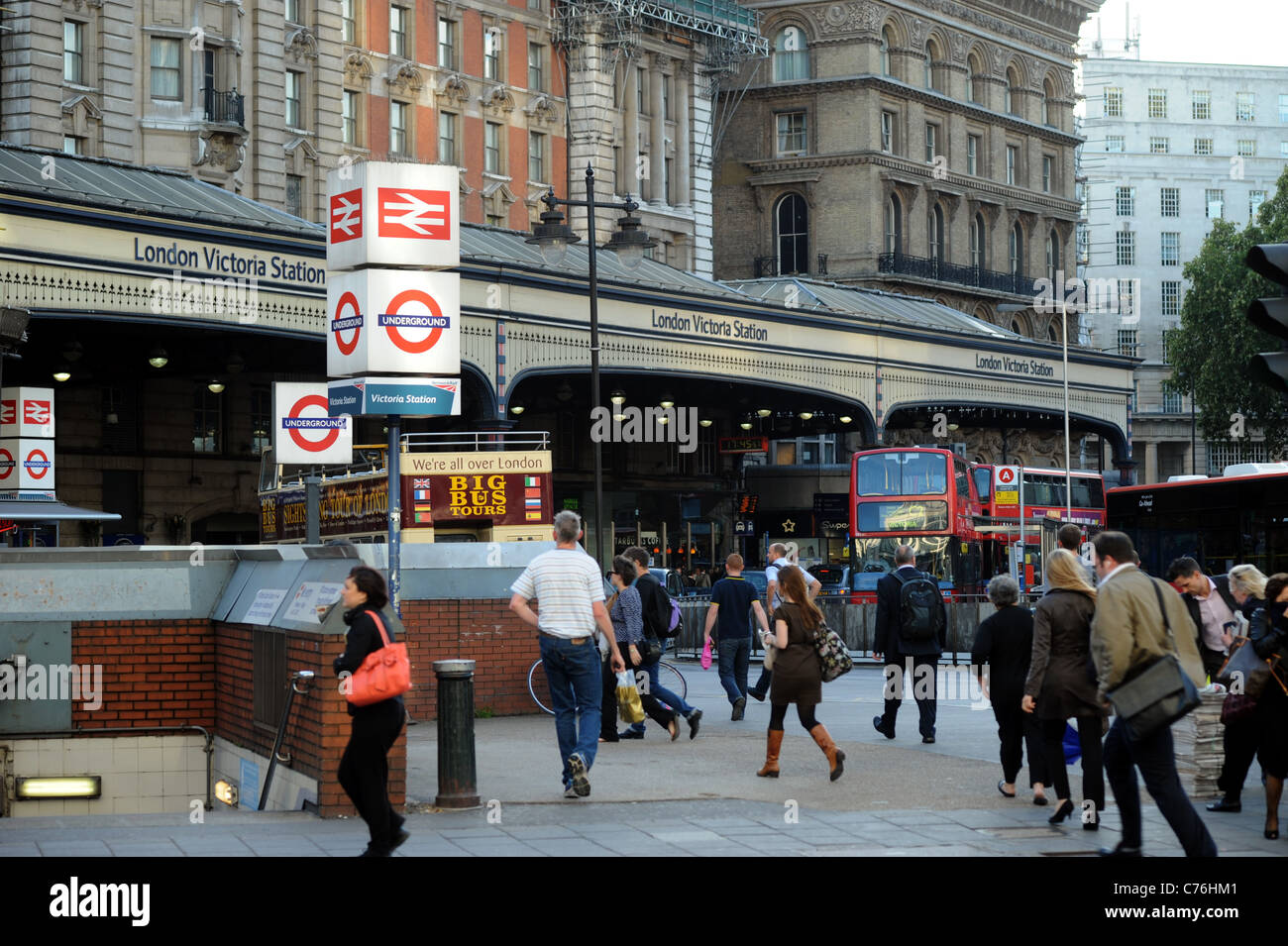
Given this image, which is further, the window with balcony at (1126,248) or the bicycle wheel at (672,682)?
the window with balcony at (1126,248)

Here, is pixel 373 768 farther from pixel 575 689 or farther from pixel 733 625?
pixel 733 625

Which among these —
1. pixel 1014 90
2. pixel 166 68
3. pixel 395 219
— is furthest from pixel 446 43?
pixel 395 219

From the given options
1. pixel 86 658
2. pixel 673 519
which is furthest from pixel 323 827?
pixel 673 519

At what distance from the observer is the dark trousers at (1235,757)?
488 inches

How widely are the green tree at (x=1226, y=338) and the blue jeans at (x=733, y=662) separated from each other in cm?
6079

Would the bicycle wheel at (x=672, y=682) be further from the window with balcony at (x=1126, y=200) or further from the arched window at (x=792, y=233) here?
the window with balcony at (x=1126, y=200)

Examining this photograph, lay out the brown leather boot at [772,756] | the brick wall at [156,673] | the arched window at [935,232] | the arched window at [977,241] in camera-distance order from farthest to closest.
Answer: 1. the arched window at [977,241]
2. the arched window at [935,232]
3. the brick wall at [156,673]
4. the brown leather boot at [772,756]

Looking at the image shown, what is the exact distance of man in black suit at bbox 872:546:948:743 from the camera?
17.1 metres

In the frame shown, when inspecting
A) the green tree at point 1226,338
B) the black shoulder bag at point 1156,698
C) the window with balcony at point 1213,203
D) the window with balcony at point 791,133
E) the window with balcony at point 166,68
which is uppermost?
the window with balcony at point 1213,203

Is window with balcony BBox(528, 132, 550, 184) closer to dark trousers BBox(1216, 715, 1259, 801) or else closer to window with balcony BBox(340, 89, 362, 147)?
window with balcony BBox(340, 89, 362, 147)

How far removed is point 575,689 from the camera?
13.3m

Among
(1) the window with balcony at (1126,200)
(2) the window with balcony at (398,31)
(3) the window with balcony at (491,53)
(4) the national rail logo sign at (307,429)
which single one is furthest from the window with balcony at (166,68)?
(1) the window with balcony at (1126,200)

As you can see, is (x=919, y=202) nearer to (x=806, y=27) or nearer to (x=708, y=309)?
(x=806, y=27)
